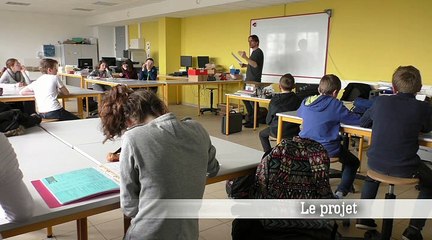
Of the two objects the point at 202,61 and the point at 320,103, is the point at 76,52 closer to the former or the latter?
the point at 202,61

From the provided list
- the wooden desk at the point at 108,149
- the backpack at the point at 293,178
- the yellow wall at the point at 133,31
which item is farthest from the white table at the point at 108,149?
the yellow wall at the point at 133,31

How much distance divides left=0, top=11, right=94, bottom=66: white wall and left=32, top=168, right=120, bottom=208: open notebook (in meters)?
10.5

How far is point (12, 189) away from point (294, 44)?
591cm

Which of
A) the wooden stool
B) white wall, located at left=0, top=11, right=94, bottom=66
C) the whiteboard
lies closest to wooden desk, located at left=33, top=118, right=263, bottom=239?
the wooden stool

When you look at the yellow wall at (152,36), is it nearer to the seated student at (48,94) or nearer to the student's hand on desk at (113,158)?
the seated student at (48,94)

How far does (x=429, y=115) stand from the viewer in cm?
214

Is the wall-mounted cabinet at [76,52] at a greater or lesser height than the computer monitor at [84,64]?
greater

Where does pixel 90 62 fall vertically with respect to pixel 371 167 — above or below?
above

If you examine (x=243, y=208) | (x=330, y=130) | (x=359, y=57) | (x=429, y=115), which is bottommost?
(x=243, y=208)

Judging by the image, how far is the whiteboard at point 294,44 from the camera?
5.93 metres

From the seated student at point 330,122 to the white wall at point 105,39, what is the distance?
10163 millimetres

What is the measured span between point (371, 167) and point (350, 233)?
1.71 ft

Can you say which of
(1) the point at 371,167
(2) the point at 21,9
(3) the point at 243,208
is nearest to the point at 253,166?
(3) the point at 243,208

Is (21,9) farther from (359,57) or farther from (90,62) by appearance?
(359,57)
